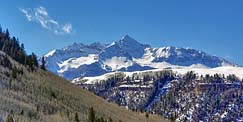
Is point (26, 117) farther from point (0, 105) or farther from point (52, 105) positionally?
point (52, 105)

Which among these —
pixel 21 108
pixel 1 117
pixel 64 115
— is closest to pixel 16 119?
pixel 1 117

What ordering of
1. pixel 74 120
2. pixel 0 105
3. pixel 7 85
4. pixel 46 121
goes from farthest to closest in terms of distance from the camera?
pixel 7 85 < pixel 74 120 < pixel 46 121 < pixel 0 105

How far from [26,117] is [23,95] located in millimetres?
36667

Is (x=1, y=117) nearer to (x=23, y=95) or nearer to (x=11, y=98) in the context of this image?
(x=11, y=98)

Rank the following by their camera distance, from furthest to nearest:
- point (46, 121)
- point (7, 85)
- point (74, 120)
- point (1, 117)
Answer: point (7, 85), point (74, 120), point (46, 121), point (1, 117)

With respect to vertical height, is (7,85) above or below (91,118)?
above

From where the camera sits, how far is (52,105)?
200m

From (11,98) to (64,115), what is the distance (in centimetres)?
2272

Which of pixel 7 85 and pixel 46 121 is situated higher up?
pixel 7 85

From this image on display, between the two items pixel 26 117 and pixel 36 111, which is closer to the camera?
pixel 26 117

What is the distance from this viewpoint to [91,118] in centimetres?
16588

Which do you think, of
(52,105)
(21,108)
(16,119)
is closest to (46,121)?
(21,108)

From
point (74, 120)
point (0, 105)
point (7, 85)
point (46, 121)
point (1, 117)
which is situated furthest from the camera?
point (7, 85)

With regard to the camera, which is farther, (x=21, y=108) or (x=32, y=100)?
(x=32, y=100)
